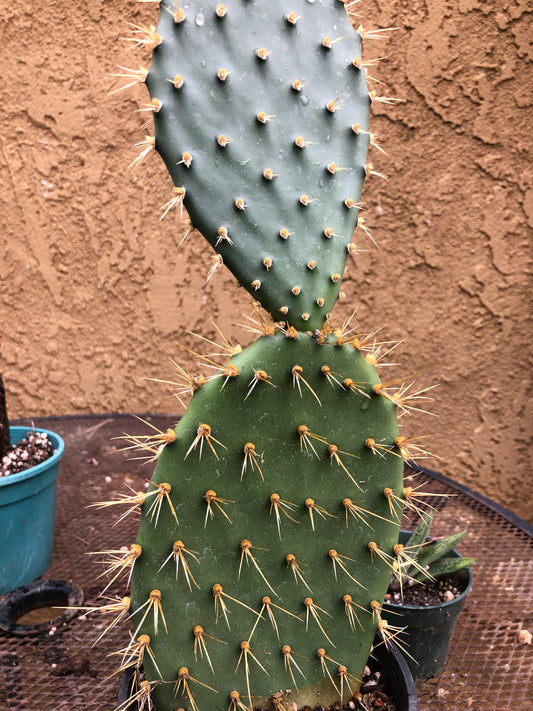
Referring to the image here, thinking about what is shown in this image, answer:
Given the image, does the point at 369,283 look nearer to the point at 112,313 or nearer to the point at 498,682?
the point at 112,313

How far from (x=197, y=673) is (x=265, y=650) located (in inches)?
3.0

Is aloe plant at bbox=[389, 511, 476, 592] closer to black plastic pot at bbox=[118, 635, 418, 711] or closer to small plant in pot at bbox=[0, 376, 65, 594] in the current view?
black plastic pot at bbox=[118, 635, 418, 711]

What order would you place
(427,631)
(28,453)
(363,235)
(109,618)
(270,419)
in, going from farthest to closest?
(363,235) → (28,453) → (109,618) → (427,631) → (270,419)

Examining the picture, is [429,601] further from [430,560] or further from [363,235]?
[363,235]

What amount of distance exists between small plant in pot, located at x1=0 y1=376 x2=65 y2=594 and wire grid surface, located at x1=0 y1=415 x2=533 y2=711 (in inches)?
1.9

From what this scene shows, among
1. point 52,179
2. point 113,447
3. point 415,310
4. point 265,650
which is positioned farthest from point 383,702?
point 52,179

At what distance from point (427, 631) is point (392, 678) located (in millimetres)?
134

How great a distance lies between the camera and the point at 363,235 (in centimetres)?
156

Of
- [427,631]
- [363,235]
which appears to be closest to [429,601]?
[427,631]

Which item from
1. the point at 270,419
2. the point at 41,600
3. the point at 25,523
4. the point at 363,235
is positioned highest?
the point at 363,235

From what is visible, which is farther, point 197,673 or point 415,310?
point 415,310

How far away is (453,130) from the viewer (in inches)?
58.2

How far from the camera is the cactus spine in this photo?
0.60 meters

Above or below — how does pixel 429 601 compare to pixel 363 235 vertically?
below
